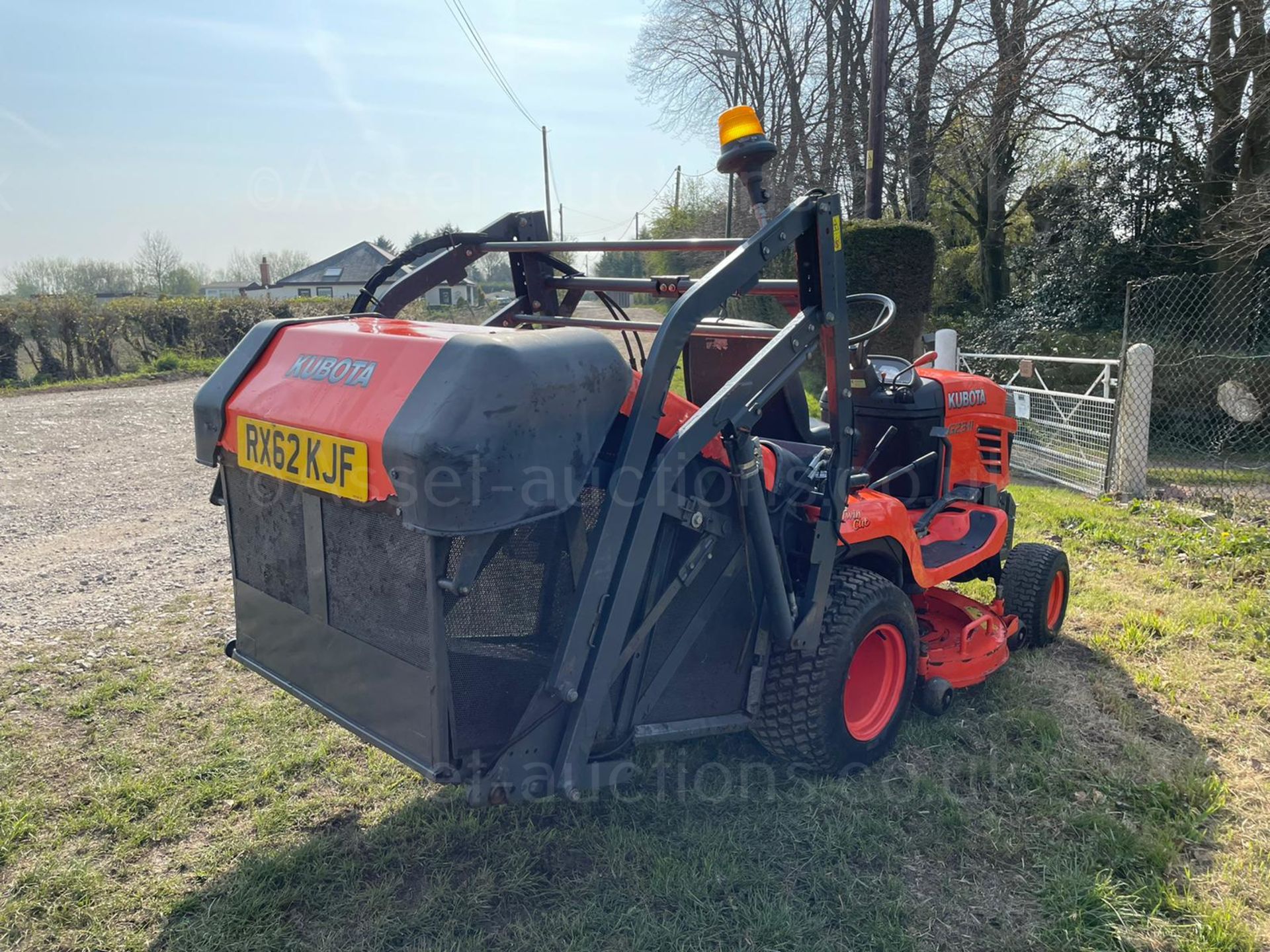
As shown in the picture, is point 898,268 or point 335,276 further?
point 335,276

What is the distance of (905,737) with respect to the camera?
11.3 feet

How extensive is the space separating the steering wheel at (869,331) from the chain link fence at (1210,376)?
6.21m

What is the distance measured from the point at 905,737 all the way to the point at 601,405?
1960 mm

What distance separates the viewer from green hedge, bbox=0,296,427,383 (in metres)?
16.6

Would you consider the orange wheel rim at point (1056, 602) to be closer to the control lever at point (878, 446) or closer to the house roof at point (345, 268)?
the control lever at point (878, 446)

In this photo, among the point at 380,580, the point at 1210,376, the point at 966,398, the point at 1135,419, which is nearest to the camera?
the point at 380,580

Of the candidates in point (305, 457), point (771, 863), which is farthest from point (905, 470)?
point (305, 457)

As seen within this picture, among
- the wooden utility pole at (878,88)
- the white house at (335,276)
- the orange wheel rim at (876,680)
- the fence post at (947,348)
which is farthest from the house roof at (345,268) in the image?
the orange wheel rim at (876,680)

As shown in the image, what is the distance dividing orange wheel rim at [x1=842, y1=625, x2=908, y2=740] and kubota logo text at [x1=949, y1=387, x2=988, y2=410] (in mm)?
1373

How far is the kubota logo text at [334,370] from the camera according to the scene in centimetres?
241

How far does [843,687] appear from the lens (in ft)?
9.92

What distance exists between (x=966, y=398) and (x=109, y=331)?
18113 millimetres

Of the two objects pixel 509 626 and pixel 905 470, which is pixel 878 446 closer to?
pixel 905 470

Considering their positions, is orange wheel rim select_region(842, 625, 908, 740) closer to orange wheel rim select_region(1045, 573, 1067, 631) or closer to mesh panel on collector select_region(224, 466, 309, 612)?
orange wheel rim select_region(1045, 573, 1067, 631)
